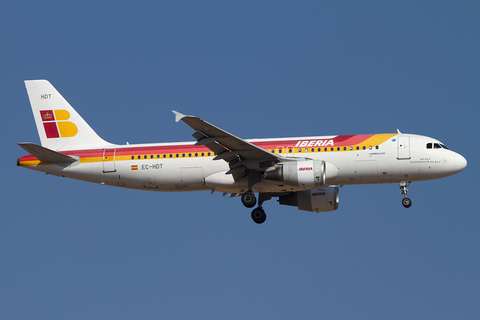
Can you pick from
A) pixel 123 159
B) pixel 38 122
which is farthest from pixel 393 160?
pixel 38 122

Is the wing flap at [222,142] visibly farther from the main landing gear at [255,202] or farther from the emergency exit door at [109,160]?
the emergency exit door at [109,160]

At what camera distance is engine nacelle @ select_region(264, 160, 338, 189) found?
30.9 m

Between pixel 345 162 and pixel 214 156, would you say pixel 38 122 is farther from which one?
pixel 345 162

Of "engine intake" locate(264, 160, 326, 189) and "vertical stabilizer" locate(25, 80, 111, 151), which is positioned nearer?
"engine intake" locate(264, 160, 326, 189)

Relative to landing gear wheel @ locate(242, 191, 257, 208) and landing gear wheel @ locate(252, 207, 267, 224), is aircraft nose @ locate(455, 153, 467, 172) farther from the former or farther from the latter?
landing gear wheel @ locate(242, 191, 257, 208)

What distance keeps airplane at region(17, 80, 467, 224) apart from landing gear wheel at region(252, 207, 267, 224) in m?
0.06

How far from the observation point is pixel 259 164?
1267 inches

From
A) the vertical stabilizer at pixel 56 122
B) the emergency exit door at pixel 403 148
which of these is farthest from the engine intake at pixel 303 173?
the vertical stabilizer at pixel 56 122

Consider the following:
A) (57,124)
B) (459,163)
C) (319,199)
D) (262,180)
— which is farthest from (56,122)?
(459,163)

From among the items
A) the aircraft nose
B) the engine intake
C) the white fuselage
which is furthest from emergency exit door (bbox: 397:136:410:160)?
the engine intake

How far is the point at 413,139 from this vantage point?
3291 centimetres

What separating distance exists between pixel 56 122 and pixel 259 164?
1369 cm

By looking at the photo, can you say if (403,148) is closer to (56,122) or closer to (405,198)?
(405,198)

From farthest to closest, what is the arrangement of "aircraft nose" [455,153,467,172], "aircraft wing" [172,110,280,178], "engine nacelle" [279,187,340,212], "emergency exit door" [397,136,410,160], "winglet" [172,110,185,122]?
"engine nacelle" [279,187,340,212]
"aircraft nose" [455,153,467,172]
"emergency exit door" [397,136,410,160]
"aircraft wing" [172,110,280,178]
"winglet" [172,110,185,122]
